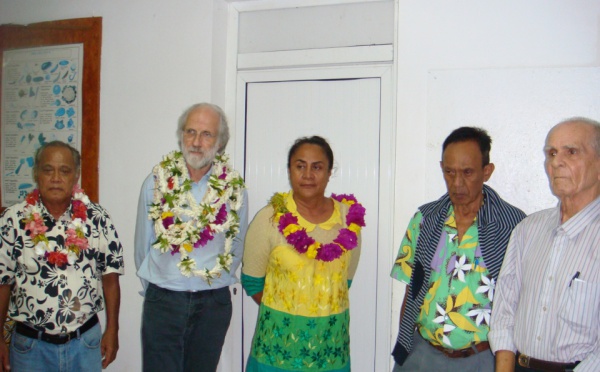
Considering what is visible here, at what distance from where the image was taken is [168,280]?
2500 mm

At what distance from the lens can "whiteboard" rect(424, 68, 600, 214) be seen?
2.57 m

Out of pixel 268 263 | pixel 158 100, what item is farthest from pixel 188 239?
pixel 158 100

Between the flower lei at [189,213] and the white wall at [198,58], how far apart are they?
2.29 feet

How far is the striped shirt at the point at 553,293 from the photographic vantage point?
1688 millimetres

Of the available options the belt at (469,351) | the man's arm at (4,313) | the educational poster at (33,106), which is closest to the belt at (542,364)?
the belt at (469,351)

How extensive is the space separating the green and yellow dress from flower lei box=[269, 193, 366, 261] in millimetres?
35

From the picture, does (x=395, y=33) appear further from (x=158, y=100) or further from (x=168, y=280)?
(x=168, y=280)

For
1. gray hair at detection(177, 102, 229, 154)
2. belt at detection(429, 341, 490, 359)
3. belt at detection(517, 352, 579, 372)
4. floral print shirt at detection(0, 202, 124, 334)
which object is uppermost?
gray hair at detection(177, 102, 229, 154)

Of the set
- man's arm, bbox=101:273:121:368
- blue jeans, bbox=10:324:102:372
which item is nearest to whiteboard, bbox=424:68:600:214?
man's arm, bbox=101:273:121:368

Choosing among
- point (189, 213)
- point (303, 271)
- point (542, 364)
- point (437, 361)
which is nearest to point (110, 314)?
point (189, 213)

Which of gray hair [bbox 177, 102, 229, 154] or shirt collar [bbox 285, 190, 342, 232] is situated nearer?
shirt collar [bbox 285, 190, 342, 232]

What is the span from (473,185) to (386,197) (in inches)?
35.0

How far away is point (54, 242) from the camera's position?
2346 millimetres

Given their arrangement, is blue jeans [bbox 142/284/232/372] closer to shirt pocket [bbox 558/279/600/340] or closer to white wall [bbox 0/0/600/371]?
white wall [bbox 0/0/600/371]
